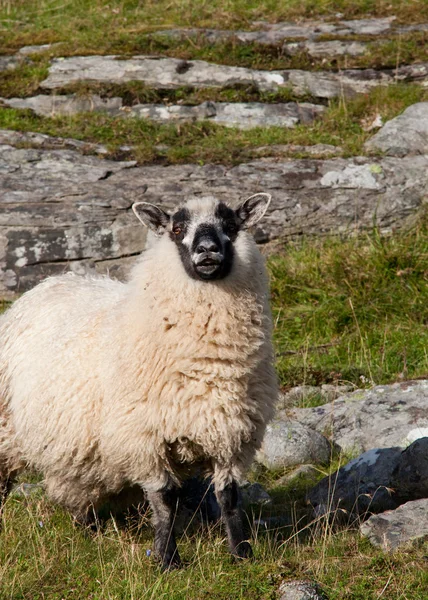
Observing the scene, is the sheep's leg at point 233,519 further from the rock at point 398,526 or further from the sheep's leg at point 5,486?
the sheep's leg at point 5,486

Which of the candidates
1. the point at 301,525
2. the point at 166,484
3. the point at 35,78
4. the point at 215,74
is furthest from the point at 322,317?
the point at 35,78

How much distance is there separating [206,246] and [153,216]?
76cm

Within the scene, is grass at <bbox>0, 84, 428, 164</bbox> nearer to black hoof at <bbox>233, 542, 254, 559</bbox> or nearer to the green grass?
the green grass

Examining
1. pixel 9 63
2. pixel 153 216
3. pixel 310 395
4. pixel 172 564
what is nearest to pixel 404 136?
pixel 310 395

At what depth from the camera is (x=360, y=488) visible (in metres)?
6.32

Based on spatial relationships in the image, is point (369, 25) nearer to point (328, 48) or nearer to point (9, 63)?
point (328, 48)

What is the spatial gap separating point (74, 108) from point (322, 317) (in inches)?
212

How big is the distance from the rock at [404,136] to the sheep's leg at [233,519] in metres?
6.80

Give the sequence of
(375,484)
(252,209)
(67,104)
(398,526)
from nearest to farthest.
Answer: (398,526) → (252,209) → (375,484) → (67,104)

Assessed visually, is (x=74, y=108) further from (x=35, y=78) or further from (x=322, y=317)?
(x=322, y=317)

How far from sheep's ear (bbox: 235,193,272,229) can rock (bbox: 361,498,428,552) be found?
83.8 inches

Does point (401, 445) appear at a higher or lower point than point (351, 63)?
lower

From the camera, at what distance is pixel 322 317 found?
9.05 metres

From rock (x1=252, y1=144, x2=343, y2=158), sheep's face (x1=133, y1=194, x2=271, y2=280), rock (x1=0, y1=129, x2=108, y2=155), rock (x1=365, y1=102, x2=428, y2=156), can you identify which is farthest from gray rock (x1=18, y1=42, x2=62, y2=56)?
sheep's face (x1=133, y1=194, x2=271, y2=280)
